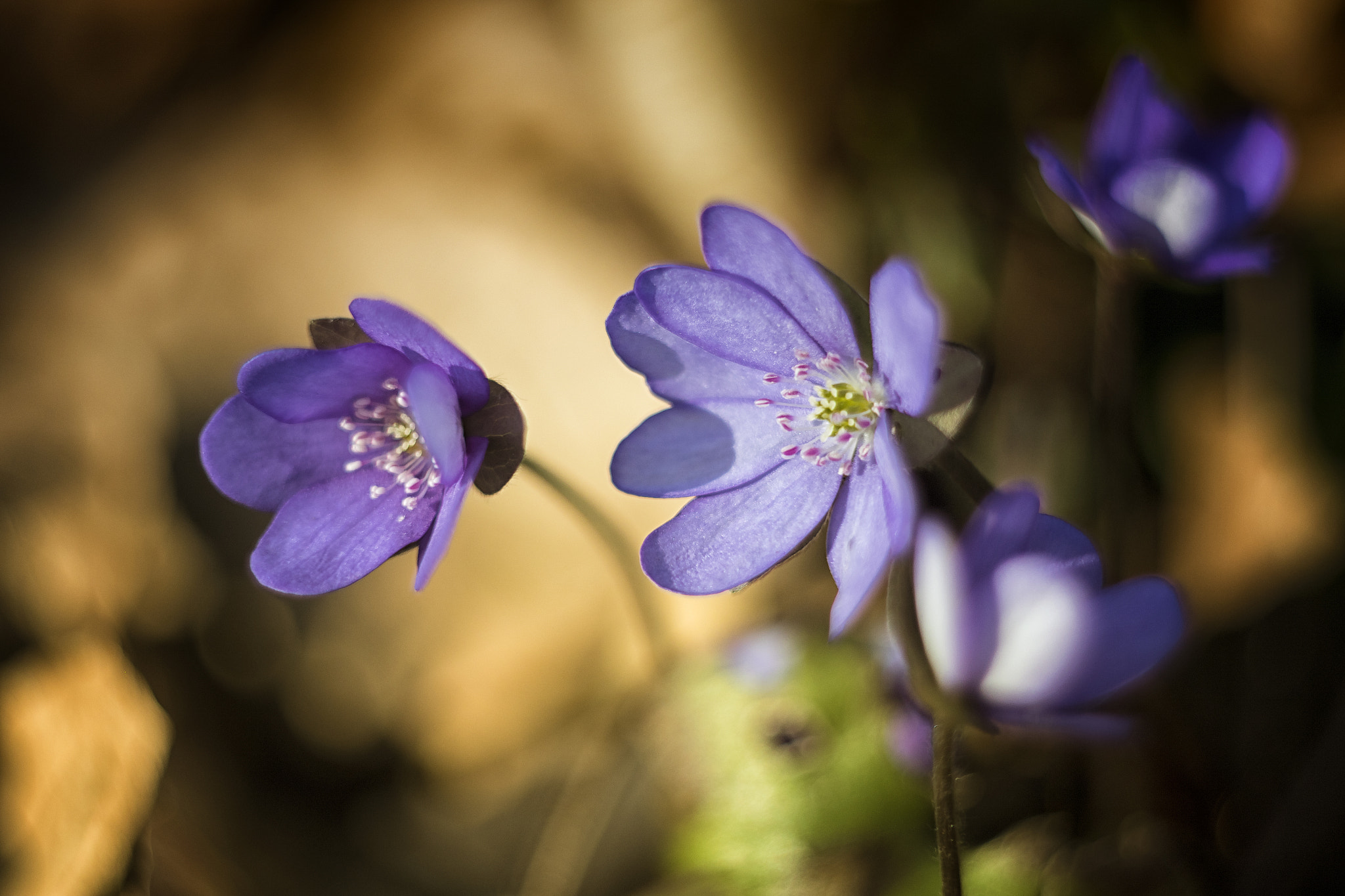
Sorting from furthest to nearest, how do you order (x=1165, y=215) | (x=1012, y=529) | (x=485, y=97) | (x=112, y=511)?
(x=485, y=97), (x=112, y=511), (x=1165, y=215), (x=1012, y=529)

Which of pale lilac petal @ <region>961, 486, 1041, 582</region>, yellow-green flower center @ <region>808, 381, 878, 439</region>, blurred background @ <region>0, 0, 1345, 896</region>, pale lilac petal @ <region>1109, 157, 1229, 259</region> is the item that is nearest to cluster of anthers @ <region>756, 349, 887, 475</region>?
yellow-green flower center @ <region>808, 381, 878, 439</region>

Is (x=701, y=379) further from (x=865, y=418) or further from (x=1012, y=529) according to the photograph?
(x=1012, y=529)

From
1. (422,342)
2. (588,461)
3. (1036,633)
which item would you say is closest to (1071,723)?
(1036,633)

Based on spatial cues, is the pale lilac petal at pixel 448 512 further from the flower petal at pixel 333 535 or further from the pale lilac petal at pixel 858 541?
the pale lilac petal at pixel 858 541

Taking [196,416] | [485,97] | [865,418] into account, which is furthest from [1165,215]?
[196,416]

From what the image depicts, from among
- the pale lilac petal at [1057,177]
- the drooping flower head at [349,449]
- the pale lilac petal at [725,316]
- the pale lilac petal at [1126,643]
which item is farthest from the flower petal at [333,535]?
the pale lilac petal at [1057,177]

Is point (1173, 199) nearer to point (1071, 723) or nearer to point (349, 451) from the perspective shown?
point (1071, 723)
